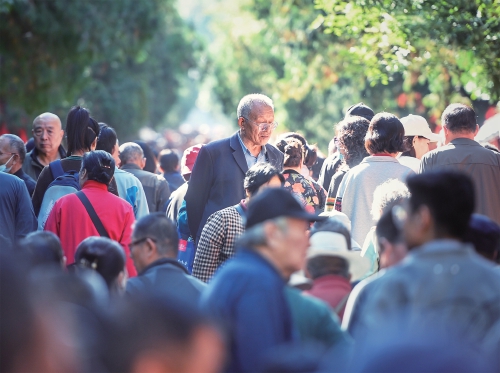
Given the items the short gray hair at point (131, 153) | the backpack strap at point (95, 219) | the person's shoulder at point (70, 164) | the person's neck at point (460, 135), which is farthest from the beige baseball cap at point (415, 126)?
the backpack strap at point (95, 219)

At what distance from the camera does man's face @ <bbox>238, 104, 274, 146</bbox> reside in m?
8.45

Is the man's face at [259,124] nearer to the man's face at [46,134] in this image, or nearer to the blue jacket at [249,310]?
→ the man's face at [46,134]

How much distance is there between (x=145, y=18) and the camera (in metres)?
26.2

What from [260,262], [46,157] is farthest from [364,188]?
[260,262]

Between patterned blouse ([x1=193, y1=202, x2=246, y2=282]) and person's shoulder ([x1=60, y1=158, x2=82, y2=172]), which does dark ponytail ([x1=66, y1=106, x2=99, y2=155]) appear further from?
patterned blouse ([x1=193, y1=202, x2=246, y2=282])

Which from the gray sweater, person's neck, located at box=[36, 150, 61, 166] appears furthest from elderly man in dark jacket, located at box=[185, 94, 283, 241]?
person's neck, located at box=[36, 150, 61, 166]

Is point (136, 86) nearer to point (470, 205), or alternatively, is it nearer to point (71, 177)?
point (71, 177)

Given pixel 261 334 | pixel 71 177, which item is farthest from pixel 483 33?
pixel 261 334

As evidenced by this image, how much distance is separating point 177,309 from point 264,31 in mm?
25865

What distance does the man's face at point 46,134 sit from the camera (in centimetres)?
955

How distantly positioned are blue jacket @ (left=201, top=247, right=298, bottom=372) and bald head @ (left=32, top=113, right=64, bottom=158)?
5.64m

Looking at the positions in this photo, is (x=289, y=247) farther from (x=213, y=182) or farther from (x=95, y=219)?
(x=213, y=182)

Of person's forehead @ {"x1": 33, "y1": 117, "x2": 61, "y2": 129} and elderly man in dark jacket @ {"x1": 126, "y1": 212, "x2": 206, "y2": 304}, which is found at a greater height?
person's forehead @ {"x1": 33, "y1": 117, "x2": 61, "y2": 129}

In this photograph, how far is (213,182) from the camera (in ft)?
27.7
